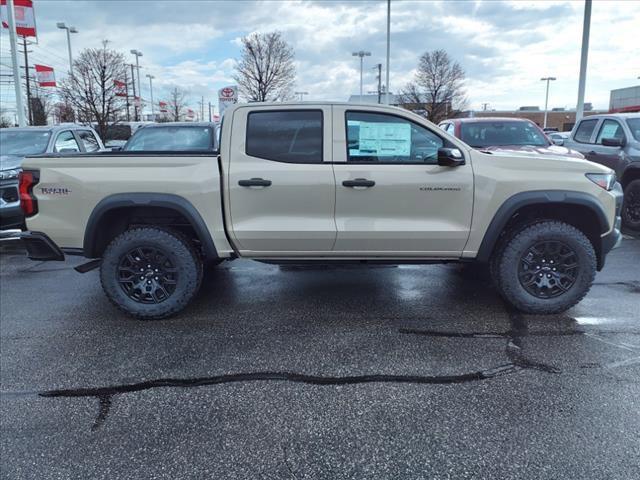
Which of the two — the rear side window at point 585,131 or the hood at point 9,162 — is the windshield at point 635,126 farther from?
the hood at point 9,162

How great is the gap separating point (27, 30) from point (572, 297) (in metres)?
17.5

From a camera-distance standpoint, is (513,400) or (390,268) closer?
(513,400)

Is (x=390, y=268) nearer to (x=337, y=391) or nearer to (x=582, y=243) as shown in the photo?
(x=582, y=243)

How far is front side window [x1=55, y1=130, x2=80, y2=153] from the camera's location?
8.94 metres

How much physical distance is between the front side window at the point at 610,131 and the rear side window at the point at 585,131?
1.03 ft

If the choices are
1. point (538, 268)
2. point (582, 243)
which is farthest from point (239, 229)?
point (582, 243)

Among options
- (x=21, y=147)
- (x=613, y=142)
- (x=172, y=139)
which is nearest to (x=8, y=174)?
(x=21, y=147)

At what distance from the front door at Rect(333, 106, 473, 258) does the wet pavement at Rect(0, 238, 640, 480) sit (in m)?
0.74

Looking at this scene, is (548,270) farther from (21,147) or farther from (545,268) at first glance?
(21,147)

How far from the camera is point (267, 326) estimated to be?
4352 millimetres

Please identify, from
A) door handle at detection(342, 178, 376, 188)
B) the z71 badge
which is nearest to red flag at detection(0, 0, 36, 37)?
the z71 badge

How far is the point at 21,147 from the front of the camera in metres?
8.71

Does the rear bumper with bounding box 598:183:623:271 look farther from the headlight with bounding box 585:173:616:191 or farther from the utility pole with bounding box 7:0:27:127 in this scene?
the utility pole with bounding box 7:0:27:127

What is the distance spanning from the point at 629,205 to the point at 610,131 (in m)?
1.46
